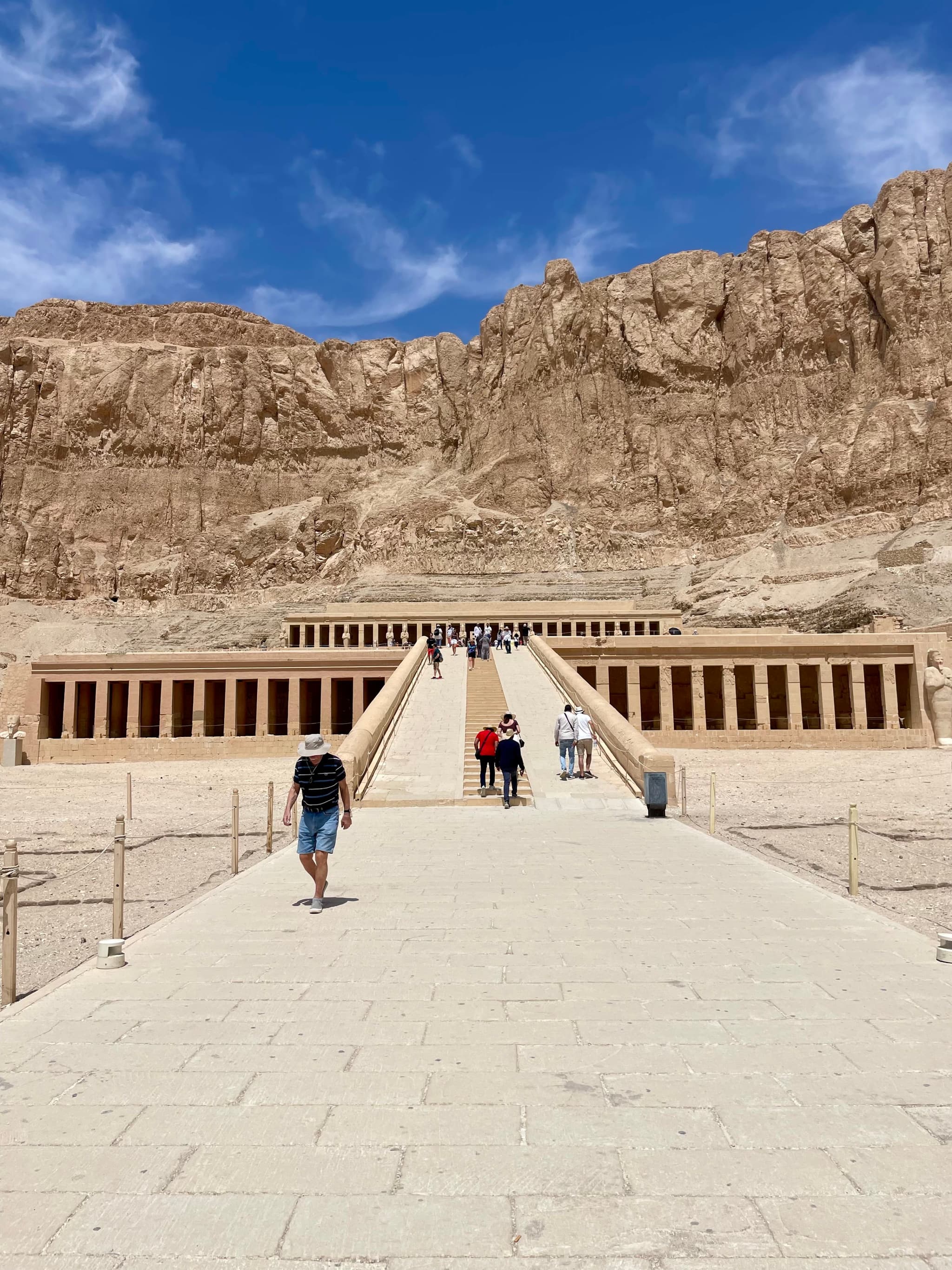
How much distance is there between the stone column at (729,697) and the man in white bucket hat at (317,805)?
2345cm

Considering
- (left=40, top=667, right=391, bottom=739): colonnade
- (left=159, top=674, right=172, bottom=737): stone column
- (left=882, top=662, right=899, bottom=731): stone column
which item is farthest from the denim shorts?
(left=882, top=662, right=899, bottom=731): stone column

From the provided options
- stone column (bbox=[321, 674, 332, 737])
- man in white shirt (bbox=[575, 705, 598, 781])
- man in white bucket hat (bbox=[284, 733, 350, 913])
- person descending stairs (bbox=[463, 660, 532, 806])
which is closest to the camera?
man in white bucket hat (bbox=[284, 733, 350, 913])

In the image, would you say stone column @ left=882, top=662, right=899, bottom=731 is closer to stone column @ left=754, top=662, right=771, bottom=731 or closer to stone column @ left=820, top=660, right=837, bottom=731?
stone column @ left=820, top=660, right=837, bottom=731

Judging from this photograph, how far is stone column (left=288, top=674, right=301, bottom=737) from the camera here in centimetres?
3019

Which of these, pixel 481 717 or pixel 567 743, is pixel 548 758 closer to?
pixel 567 743

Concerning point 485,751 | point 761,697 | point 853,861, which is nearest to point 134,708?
point 485,751

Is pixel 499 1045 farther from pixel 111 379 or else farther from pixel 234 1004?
pixel 111 379

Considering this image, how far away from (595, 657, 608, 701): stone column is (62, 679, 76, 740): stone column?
18.0m

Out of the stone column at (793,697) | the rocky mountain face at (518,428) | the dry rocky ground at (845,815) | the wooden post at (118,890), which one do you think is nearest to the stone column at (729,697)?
the stone column at (793,697)

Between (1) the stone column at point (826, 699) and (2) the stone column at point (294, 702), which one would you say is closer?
(1) the stone column at point (826, 699)

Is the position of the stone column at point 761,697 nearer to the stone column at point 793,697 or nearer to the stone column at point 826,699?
the stone column at point 793,697

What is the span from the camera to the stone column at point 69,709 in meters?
29.9

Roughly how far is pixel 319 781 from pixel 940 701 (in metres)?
25.1

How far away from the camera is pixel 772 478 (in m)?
68.4
